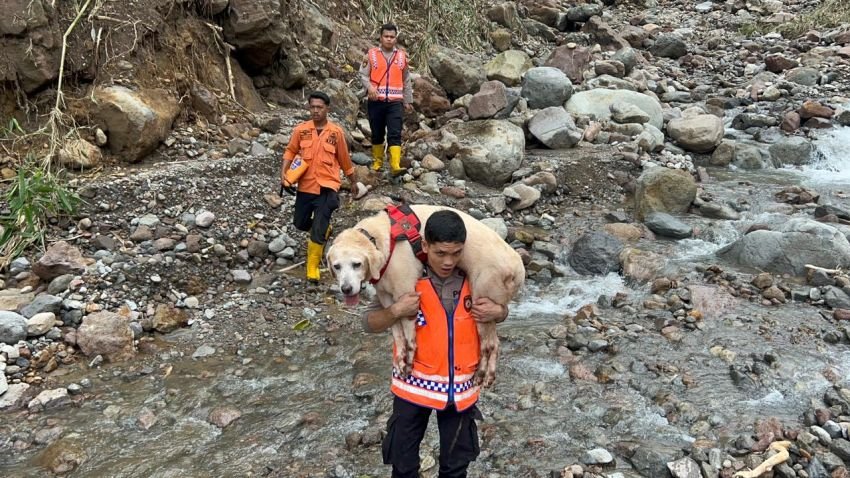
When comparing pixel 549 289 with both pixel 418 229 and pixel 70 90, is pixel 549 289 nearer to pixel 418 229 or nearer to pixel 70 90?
pixel 418 229

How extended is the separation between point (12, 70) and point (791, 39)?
21814 millimetres

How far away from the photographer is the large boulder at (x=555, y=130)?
11461 millimetres

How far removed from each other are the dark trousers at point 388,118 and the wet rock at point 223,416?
212 inches

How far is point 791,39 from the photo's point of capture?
19.8 metres

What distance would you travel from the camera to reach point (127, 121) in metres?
8.08

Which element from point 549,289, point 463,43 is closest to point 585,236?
point 549,289

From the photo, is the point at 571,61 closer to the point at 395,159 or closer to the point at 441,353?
the point at 395,159

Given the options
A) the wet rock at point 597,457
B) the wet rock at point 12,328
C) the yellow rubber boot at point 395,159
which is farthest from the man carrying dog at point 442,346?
the yellow rubber boot at point 395,159

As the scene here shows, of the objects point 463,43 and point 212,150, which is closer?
point 212,150

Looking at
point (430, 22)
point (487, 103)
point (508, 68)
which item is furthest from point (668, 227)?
point (430, 22)

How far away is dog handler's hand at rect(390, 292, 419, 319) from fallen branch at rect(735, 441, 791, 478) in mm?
2864

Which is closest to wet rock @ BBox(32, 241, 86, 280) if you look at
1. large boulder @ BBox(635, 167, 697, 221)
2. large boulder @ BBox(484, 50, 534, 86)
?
large boulder @ BBox(635, 167, 697, 221)

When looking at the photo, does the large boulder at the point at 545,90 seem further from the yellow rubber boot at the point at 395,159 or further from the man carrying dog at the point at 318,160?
the man carrying dog at the point at 318,160

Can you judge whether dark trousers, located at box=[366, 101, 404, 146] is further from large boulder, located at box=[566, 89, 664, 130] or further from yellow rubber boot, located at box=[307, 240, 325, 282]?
large boulder, located at box=[566, 89, 664, 130]
